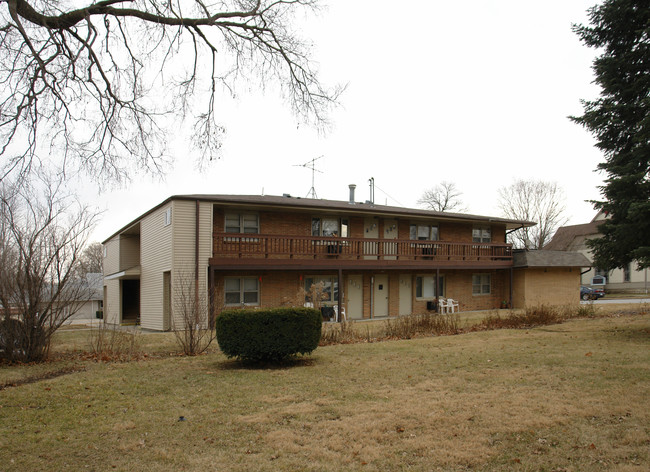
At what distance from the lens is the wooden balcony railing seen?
20.4m

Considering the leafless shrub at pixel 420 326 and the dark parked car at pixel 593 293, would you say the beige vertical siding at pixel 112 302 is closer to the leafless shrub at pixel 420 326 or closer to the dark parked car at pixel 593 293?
the leafless shrub at pixel 420 326

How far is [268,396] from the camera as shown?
7.62 meters

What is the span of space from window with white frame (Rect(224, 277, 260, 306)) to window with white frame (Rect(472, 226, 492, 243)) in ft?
44.5

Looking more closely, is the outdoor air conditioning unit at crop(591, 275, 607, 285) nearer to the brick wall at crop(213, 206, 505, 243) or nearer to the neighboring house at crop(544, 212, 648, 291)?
the neighboring house at crop(544, 212, 648, 291)

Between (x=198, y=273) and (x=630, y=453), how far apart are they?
53.4 feet

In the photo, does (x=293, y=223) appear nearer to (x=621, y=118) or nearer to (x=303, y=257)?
(x=303, y=257)

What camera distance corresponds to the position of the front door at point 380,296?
2478 centimetres

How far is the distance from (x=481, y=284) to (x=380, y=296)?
23.0ft

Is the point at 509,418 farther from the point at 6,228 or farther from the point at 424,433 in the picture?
the point at 6,228

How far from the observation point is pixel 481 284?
28641mm

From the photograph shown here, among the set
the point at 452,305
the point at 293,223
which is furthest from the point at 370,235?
the point at 452,305

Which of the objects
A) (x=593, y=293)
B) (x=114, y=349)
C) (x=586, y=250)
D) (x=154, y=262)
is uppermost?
(x=586, y=250)

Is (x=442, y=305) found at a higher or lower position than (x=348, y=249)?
lower

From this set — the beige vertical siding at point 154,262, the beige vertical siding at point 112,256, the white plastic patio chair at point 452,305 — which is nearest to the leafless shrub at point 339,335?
the beige vertical siding at point 154,262
